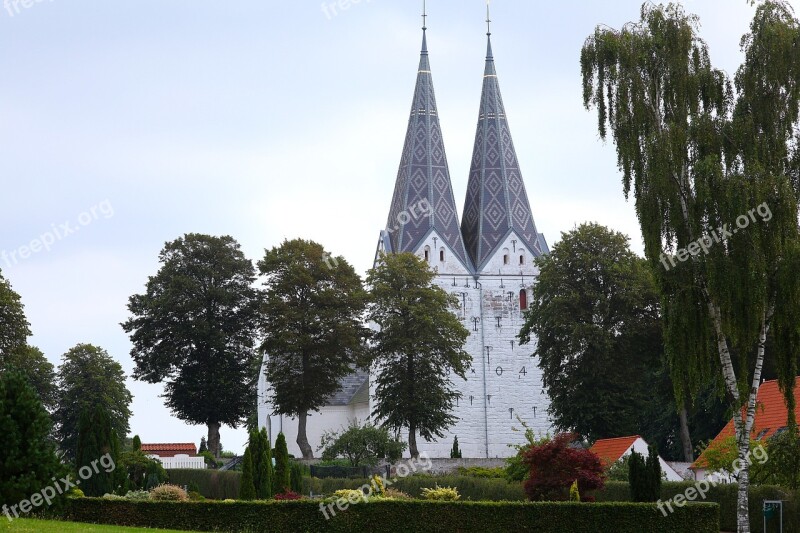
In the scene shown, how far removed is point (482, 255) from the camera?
74.1m

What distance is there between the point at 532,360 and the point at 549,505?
50307mm

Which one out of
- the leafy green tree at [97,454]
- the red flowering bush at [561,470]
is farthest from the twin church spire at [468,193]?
the red flowering bush at [561,470]

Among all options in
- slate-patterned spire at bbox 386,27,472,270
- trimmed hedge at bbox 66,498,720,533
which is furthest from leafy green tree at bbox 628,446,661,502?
slate-patterned spire at bbox 386,27,472,270

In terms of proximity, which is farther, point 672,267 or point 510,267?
point 510,267

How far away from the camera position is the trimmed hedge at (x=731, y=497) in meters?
27.0

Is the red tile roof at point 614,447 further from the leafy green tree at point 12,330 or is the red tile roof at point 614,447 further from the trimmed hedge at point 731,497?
the leafy green tree at point 12,330

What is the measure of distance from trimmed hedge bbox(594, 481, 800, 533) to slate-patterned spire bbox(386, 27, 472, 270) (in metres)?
41.4

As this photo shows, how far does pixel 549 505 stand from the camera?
24.3 m

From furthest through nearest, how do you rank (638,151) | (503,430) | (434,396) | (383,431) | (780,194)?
(503,430), (434,396), (383,431), (638,151), (780,194)

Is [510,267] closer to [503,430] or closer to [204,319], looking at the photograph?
[503,430]

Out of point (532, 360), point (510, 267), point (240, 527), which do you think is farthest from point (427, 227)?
point (240, 527)

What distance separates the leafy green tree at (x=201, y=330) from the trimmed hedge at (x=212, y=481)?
8533 mm

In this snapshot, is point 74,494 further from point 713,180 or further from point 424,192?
point 424,192

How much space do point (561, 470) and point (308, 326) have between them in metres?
28.5
